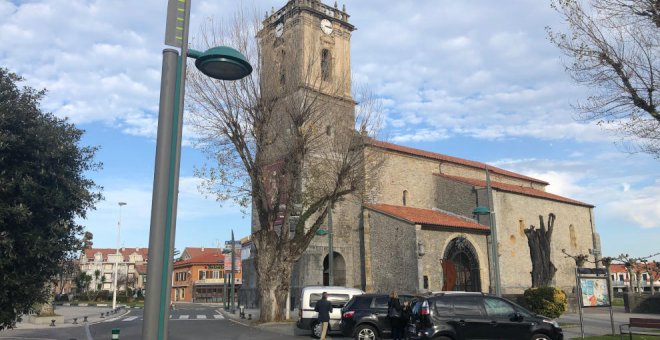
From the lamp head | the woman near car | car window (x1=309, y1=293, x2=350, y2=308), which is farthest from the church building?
the lamp head

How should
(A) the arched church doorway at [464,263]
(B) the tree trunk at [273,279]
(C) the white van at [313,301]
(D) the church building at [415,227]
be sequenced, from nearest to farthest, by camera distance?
(C) the white van at [313,301], (B) the tree trunk at [273,279], (D) the church building at [415,227], (A) the arched church doorway at [464,263]

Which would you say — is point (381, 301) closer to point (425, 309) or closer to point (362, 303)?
point (362, 303)

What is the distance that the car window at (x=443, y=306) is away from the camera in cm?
1156

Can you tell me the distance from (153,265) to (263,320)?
18.6m

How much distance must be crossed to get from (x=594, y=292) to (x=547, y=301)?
4965mm

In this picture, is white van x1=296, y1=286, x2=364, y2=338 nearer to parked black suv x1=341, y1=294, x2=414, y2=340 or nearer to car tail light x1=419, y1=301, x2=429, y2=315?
parked black suv x1=341, y1=294, x2=414, y2=340

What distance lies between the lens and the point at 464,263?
33531mm

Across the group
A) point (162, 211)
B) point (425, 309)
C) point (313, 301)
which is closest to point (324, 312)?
point (313, 301)

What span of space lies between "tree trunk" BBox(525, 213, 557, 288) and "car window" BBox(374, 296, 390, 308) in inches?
423

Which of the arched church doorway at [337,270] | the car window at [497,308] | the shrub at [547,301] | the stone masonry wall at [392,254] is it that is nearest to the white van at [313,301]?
the car window at [497,308]

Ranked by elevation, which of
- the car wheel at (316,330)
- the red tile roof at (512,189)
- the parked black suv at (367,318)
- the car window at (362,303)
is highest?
the red tile roof at (512,189)

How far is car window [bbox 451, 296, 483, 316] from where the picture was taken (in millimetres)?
11648

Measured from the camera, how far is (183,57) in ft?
17.4

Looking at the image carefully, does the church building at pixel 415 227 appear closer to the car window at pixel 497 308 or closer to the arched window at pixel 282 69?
the arched window at pixel 282 69
